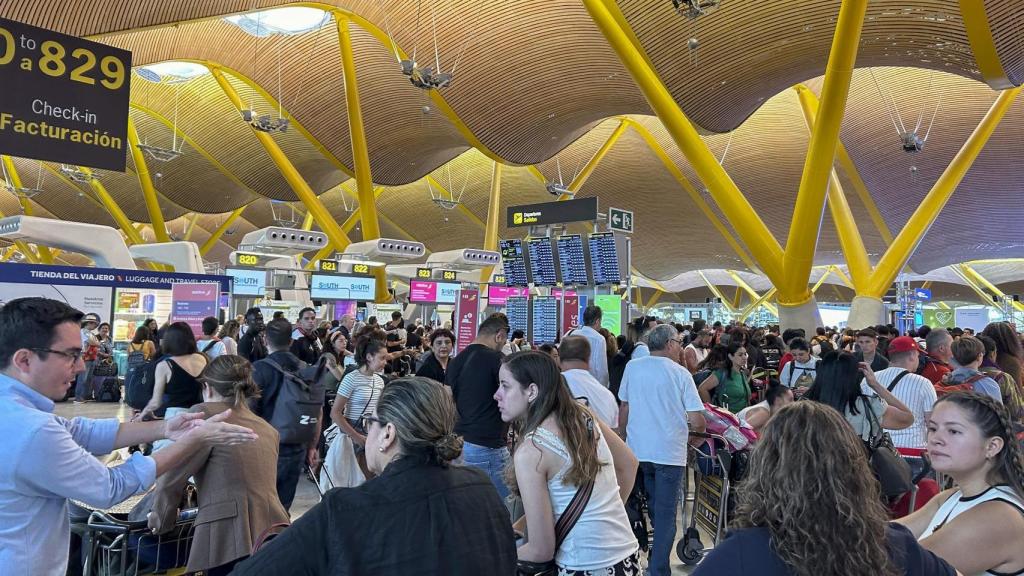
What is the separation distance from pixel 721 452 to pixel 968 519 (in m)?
3.28

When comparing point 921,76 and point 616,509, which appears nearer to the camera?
point 616,509

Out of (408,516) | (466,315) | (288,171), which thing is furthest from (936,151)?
(408,516)

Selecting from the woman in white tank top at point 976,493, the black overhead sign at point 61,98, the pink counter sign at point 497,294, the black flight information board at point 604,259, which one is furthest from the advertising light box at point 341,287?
the woman in white tank top at point 976,493

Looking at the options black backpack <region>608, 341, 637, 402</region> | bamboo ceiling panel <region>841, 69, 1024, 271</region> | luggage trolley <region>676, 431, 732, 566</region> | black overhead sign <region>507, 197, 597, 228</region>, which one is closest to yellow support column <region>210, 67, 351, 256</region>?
black overhead sign <region>507, 197, 597, 228</region>

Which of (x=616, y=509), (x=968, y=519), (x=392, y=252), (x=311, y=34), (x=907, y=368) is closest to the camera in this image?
(x=968, y=519)

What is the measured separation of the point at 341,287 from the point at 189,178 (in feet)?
53.8

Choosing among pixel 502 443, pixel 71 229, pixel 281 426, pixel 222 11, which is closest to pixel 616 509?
pixel 502 443

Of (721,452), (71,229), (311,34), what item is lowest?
(721,452)

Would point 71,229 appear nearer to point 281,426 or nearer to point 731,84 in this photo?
point 281,426

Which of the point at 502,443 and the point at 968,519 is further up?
the point at 968,519

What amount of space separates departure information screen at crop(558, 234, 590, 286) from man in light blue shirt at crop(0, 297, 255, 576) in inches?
410

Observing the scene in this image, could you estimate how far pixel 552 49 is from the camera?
2000 centimetres

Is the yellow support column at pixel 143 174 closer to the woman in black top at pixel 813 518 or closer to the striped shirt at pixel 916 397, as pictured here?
the striped shirt at pixel 916 397

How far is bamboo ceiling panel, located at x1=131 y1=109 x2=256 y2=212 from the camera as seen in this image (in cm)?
3338
